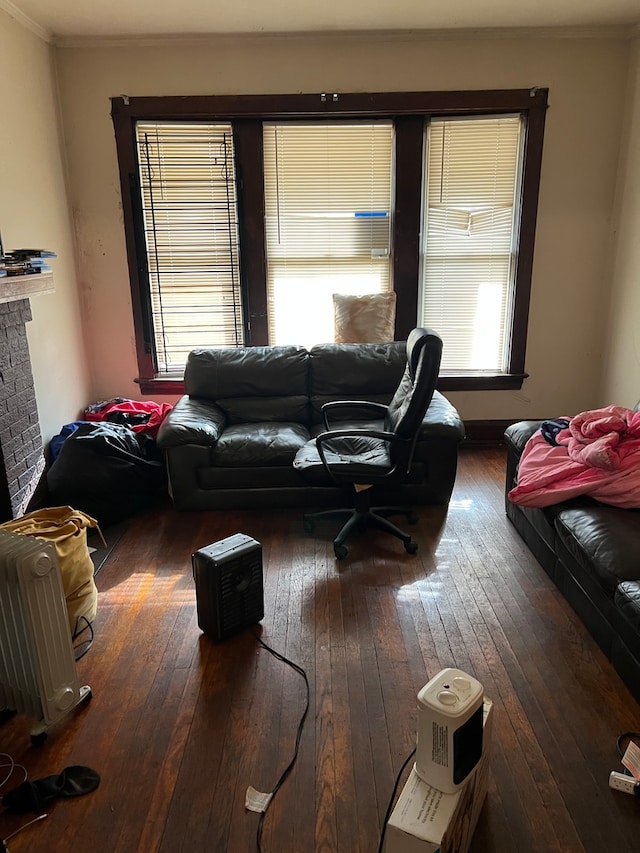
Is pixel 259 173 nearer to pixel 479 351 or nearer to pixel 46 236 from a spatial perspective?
pixel 46 236

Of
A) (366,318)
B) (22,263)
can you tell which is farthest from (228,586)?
(366,318)

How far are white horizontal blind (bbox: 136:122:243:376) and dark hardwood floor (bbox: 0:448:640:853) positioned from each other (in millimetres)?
1983

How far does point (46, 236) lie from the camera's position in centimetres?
378

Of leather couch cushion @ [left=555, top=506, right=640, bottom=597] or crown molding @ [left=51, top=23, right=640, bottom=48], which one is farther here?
crown molding @ [left=51, top=23, right=640, bottom=48]

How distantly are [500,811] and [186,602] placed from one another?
58.1 inches

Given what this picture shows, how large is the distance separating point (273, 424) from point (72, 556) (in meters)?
1.66

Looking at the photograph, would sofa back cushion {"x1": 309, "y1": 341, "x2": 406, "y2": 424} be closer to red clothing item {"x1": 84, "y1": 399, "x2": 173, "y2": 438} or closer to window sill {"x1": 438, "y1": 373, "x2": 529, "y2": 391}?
window sill {"x1": 438, "y1": 373, "x2": 529, "y2": 391}

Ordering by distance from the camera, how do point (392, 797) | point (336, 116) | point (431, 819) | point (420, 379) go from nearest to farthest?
point (431, 819) < point (392, 797) < point (420, 379) < point (336, 116)

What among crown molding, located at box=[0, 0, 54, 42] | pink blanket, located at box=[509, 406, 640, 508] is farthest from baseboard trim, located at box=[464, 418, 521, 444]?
crown molding, located at box=[0, 0, 54, 42]

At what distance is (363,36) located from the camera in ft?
13.0

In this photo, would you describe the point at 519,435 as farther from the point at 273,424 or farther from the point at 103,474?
the point at 103,474

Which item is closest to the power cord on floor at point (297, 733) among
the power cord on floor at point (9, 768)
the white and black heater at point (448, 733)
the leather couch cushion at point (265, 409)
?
the white and black heater at point (448, 733)

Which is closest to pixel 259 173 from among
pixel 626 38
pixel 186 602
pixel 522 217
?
pixel 522 217

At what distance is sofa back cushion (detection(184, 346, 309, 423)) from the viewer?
153 inches
